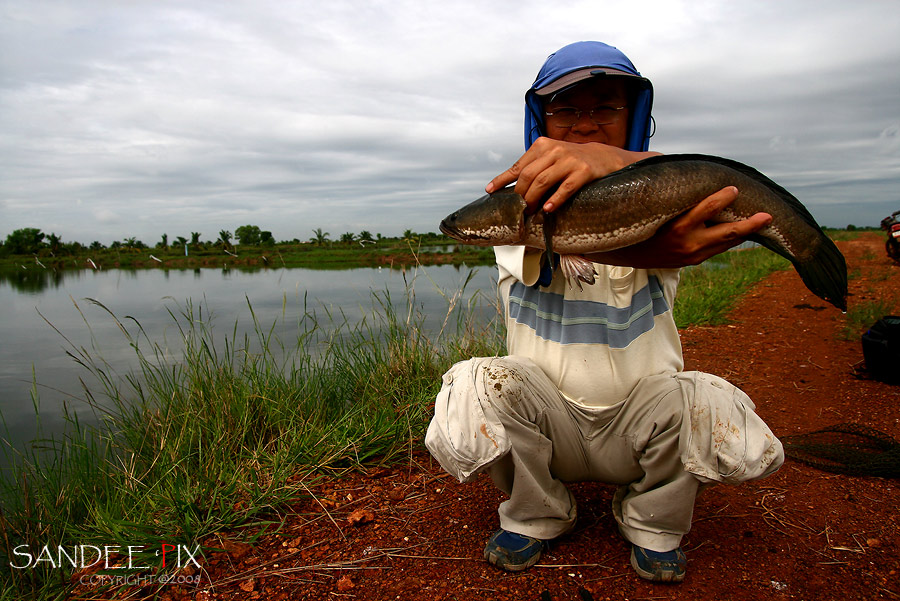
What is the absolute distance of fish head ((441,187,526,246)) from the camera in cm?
227

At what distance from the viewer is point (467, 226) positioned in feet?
7.96

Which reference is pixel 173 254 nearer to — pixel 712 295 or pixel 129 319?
pixel 129 319

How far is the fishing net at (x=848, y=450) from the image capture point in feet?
9.56

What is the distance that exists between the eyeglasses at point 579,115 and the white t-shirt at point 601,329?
673 millimetres

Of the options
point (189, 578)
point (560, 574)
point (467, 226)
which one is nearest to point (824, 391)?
point (560, 574)

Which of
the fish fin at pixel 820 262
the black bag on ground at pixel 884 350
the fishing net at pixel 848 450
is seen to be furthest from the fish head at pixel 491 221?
the black bag on ground at pixel 884 350

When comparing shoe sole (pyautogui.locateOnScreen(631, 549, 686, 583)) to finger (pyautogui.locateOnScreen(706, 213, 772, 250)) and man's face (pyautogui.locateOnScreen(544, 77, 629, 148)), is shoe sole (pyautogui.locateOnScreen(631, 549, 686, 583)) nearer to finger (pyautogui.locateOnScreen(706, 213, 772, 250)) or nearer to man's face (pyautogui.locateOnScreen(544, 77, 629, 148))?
finger (pyautogui.locateOnScreen(706, 213, 772, 250))

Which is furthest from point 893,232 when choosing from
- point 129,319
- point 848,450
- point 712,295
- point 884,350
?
point 129,319

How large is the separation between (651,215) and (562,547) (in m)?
1.49

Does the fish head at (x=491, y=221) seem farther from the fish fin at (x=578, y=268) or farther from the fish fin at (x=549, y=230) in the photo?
the fish fin at (x=578, y=268)

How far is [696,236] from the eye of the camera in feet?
6.84

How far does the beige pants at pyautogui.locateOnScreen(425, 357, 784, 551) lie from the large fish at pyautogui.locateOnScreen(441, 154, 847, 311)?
0.58 meters

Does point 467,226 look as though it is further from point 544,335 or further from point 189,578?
point 189,578

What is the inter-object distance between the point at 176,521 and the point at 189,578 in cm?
34
